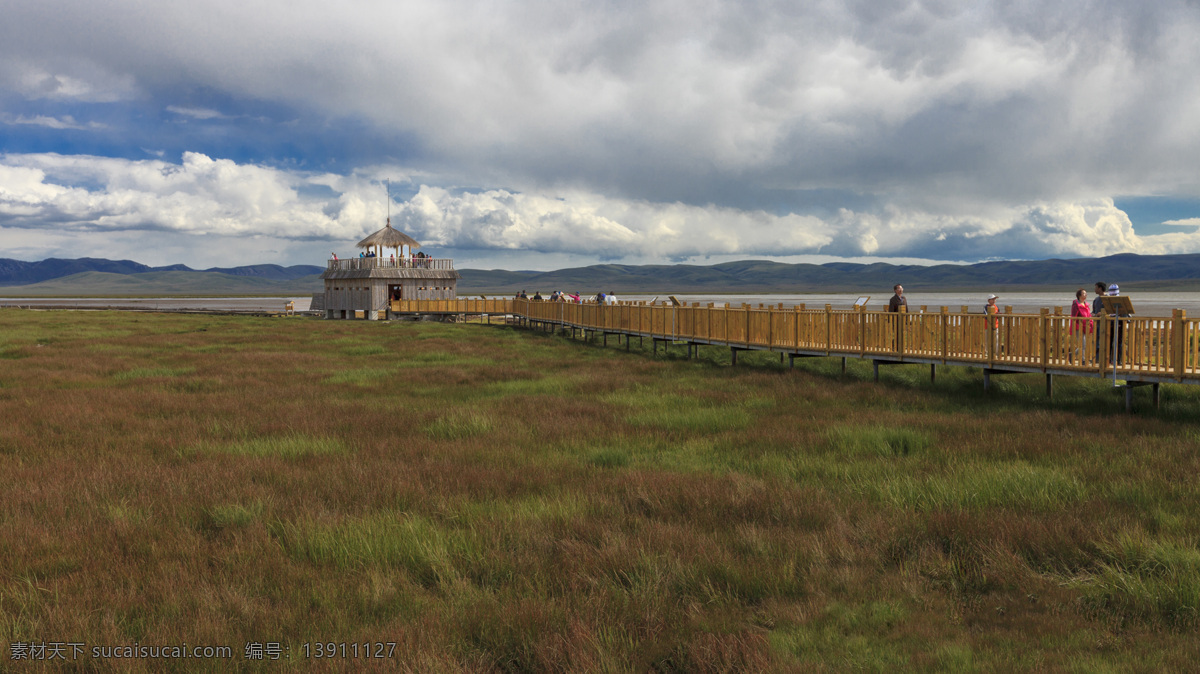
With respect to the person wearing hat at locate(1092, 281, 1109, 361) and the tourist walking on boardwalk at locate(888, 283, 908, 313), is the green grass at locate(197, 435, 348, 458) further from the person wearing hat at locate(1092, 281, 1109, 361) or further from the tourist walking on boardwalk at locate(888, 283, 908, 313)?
the tourist walking on boardwalk at locate(888, 283, 908, 313)

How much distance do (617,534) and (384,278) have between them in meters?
55.9

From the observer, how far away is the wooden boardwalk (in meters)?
12.0

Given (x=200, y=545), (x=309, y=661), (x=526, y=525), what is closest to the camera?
(x=309, y=661)

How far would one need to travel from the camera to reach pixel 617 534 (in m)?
6.10

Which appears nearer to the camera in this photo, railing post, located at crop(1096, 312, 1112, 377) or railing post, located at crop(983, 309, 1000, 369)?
railing post, located at crop(1096, 312, 1112, 377)

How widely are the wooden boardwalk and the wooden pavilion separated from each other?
3906cm

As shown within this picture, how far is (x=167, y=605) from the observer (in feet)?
15.8

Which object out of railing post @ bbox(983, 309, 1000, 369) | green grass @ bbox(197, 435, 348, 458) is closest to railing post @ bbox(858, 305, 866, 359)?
railing post @ bbox(983, 309, 1000, 369)

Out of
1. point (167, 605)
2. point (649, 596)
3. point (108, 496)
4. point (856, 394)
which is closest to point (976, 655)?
point (649, 596)

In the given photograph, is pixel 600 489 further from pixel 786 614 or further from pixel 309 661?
pixel 309 661

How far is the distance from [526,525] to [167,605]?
270cm

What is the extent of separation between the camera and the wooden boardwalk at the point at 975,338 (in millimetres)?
11961

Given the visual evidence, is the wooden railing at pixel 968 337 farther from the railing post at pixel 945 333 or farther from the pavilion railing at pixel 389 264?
the pavilion railing at pixel 389 264

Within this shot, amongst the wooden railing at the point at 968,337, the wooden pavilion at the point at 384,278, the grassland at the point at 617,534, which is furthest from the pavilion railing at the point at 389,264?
the grassland at the point at 617,534
